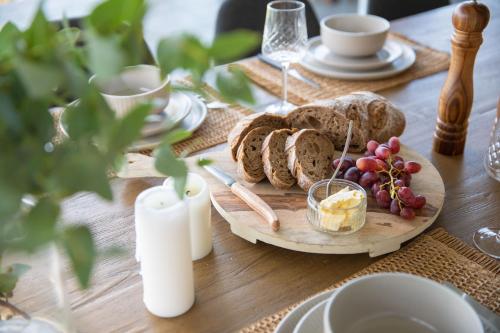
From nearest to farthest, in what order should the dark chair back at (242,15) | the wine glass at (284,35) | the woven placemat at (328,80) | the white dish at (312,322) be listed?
1. the white dish at (312,322)
2. the wine glass at (284,35)
3. the woven placemat at (328,80)
4. the dark chair back at (242,15)

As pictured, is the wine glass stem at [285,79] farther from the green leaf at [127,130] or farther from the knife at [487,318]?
the green leaf at [127,130]

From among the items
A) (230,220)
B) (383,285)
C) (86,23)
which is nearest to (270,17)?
(230,220)

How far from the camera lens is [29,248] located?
0.40 meters

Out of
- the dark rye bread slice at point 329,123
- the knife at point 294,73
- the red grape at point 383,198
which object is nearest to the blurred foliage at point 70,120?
the red grape at point 383,198

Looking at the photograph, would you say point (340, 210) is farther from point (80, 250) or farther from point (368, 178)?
point (80, 250)

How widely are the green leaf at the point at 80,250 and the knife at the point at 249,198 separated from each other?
0.56 meters

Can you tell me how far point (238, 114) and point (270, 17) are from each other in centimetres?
23

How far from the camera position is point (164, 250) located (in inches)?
30.9

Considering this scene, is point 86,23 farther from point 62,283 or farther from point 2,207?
point 62,283

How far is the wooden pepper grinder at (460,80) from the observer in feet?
3.66

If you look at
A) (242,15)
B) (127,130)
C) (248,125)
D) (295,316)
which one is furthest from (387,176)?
(242,15)

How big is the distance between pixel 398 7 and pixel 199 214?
5.71 feet

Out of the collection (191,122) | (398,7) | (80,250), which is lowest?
(398,7)

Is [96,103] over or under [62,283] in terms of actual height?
over
